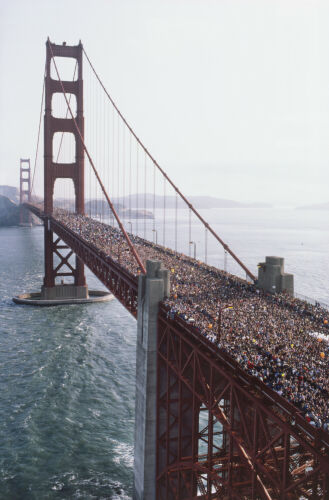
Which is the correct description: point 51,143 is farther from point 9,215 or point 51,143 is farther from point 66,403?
point 9,215

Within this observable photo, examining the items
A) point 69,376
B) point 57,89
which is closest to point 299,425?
point 69,376

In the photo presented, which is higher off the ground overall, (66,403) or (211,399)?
(211,399)

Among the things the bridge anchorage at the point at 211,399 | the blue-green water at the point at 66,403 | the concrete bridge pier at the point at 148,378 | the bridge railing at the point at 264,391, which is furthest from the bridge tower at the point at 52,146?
the bridge railing at the point at 264,391

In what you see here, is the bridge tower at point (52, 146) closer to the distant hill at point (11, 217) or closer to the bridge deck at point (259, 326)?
the bridge deck at point (259, 326)

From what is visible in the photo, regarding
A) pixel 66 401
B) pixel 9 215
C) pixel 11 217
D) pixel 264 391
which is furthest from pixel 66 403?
pixel 9 215

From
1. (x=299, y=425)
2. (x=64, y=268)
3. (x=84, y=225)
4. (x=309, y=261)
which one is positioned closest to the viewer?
(x=299, y=425)

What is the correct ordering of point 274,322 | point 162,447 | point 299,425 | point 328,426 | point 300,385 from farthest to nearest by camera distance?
1. point 162,447
2. point 274,322
3. point 300,385
4. point 299,425
5. point 328,426

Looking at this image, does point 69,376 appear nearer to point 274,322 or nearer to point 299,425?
point 274,322
